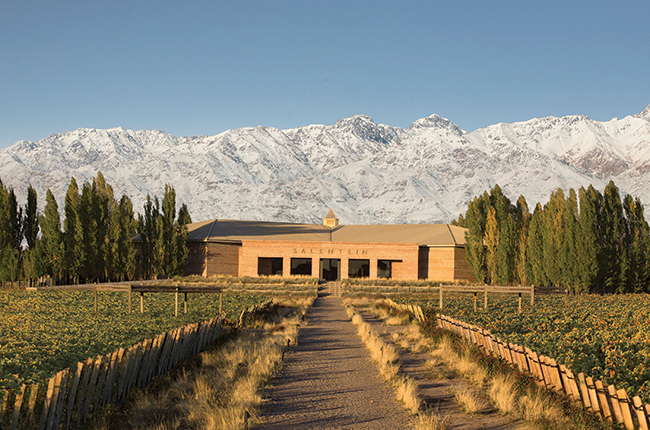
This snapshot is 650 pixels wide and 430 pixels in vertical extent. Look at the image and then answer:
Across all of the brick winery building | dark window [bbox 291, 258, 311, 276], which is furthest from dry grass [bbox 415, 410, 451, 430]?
dark window [bbox 291, 258, 311, 276]

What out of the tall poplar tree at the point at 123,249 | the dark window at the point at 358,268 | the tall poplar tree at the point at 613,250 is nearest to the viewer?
the tall poplar tree at the point at 613,250

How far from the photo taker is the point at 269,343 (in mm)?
14656

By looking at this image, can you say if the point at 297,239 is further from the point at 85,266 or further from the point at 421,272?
the point at 85,266

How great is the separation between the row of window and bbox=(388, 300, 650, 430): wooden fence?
36.3 meters

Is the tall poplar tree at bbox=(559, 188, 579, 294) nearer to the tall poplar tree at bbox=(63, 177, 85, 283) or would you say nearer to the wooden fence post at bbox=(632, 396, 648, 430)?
the wooden fence post at bbox=(632, 396, 648, 430)

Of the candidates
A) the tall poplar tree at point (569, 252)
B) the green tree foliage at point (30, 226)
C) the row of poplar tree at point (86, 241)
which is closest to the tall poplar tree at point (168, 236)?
the row of poplar tree at point (86, 241)

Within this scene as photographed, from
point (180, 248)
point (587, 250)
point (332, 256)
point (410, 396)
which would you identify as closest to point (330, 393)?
point (410, 396)

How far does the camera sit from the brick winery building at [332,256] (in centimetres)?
4666

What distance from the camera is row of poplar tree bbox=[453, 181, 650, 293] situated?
35.7 meters

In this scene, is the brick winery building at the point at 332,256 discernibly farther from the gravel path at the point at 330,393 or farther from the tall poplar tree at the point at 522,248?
the gravel path at the point at 330,393

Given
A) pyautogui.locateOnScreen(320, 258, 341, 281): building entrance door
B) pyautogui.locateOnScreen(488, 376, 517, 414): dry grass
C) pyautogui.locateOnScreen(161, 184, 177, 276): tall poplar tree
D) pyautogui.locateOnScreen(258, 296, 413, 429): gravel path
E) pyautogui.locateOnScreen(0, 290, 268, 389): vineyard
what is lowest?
pyautogui.locateOnScreen(258, 296, 413, 429): gravel path

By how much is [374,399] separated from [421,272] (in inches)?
1523

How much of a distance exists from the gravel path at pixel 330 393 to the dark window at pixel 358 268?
108 ft

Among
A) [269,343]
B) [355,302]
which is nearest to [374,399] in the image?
[269,343]
